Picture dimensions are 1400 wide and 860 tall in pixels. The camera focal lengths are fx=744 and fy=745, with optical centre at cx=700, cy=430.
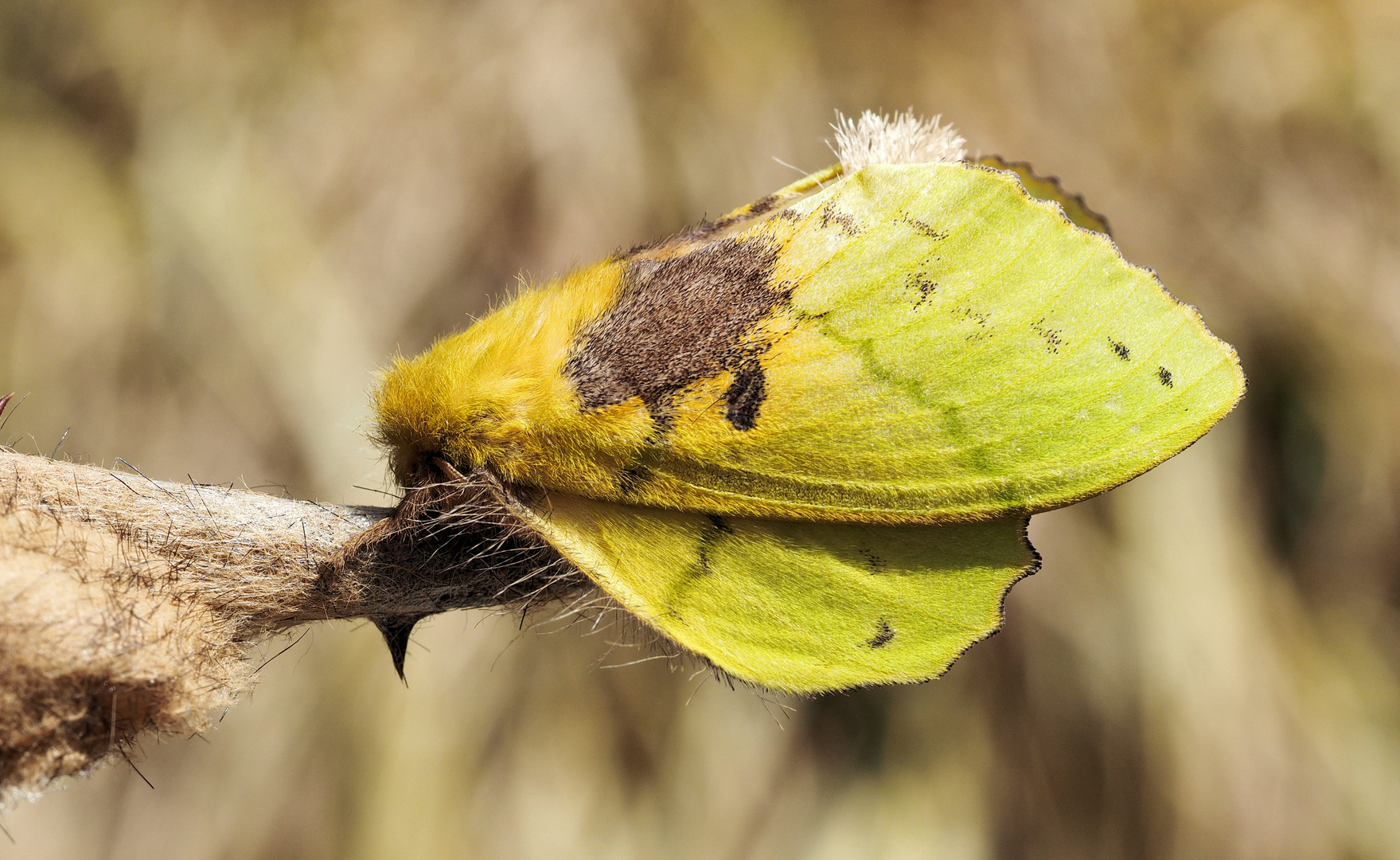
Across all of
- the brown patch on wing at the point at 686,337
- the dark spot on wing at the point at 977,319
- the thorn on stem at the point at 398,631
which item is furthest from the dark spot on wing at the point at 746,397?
the thorn on stem at the point at 398,631

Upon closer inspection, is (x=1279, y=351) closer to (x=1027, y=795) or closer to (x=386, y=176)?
(x=1027, y=795)

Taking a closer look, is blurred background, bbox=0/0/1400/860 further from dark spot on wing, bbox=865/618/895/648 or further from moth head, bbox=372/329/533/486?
dark spot on wing, bbox=865/618/895/648

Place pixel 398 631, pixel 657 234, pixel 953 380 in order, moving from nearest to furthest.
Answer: pixel 953 380 → pixel 398 631 → pixel 657 234

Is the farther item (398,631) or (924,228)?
(398,631)

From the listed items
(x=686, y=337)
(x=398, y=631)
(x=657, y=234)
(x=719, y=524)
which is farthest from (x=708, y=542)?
(x=657, y=234)

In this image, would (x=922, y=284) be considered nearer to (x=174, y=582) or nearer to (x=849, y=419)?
(x=849, y=419)

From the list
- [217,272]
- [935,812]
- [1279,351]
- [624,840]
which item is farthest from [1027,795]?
[217,272]

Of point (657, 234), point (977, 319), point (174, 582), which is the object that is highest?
point (657, 234)

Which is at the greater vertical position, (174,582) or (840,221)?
(840,221)
